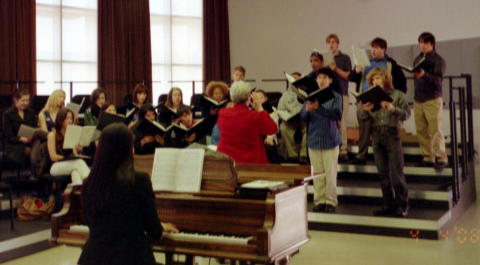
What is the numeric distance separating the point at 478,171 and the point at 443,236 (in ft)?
13.8

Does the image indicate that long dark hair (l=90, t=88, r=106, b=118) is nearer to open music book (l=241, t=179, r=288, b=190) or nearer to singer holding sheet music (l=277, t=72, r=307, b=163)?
singer holding sheet music (l=277, t=72, r=307, b=163)

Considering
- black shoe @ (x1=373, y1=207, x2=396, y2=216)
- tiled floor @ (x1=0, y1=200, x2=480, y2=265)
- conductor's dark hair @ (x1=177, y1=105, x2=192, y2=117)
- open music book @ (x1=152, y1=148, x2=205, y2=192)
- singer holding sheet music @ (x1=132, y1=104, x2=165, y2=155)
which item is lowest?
tiled floor @ (x1=0, y1=200, x2=480, y2=265)

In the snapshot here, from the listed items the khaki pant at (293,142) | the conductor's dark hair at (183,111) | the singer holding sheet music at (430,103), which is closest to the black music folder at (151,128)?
the conductor's dark hair at (183,111)

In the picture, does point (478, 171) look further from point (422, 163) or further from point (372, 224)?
point (372, 224)

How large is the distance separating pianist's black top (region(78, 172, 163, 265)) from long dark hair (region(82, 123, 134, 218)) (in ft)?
0.10

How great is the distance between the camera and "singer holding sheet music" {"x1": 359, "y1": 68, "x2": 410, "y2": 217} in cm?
648

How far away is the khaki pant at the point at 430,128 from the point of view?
730cm

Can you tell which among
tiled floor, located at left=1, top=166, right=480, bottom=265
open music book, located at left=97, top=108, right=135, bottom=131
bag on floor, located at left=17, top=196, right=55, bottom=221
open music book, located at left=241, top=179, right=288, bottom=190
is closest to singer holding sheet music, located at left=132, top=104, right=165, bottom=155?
open music book, located at left=97, top=108, right=135, bottom=131

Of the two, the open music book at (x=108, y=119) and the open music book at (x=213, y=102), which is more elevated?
the open music book at (x=213, y=102)

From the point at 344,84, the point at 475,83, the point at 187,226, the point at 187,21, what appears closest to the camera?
the point at 187,226

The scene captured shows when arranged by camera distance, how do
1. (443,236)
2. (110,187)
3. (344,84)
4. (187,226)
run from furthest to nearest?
1. (344,84)
2. (443,236)
3. (187,226)
4. (110,187)

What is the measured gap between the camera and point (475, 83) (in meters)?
10.9

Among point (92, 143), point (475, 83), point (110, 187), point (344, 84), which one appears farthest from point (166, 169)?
point (475, 83)

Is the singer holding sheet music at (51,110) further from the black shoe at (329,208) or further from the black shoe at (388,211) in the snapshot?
the black shoe at (388,211)
